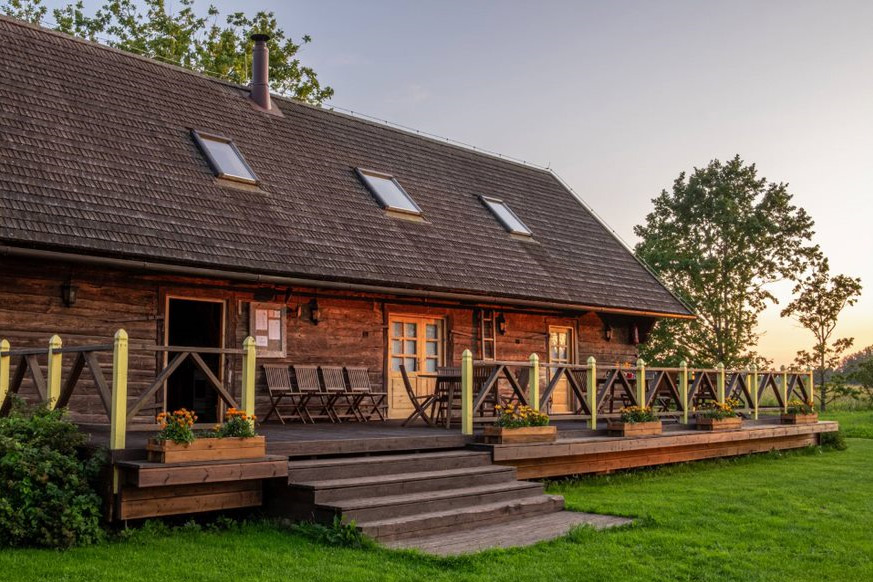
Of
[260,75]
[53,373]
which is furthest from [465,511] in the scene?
[260,75]

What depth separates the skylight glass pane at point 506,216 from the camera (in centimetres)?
1708

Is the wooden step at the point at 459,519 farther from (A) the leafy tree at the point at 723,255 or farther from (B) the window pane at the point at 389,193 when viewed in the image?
(A) the leafy tree at the point at 723,255

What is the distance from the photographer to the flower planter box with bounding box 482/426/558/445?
32.6ft

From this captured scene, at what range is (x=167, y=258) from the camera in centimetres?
1039

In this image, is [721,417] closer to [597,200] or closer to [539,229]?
[539,229]

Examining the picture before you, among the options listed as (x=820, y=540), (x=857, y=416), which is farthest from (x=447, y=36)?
(x=857, y=416)

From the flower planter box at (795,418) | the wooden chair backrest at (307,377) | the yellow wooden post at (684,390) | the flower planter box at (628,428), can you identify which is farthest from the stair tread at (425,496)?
the flower planter box at (795,418)

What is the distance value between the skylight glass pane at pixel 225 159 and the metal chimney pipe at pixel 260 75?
2.29 metres

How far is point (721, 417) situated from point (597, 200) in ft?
33.7

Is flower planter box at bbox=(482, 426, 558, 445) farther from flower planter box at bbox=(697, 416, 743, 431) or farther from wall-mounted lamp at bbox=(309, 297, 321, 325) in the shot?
flower planter box at bbox=(697, 416, 743, 431)

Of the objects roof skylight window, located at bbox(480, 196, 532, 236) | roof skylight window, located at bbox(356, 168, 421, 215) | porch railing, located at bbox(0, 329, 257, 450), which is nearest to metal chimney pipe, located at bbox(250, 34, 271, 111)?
roof skylight window, located at bbox(356, 168, 421, 215)

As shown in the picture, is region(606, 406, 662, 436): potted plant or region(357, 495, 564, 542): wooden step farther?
region(606, 406, 662, 436): potted plant

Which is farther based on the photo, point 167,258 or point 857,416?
point 857,416

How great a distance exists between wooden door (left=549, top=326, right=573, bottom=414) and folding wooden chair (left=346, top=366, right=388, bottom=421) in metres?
4.10
